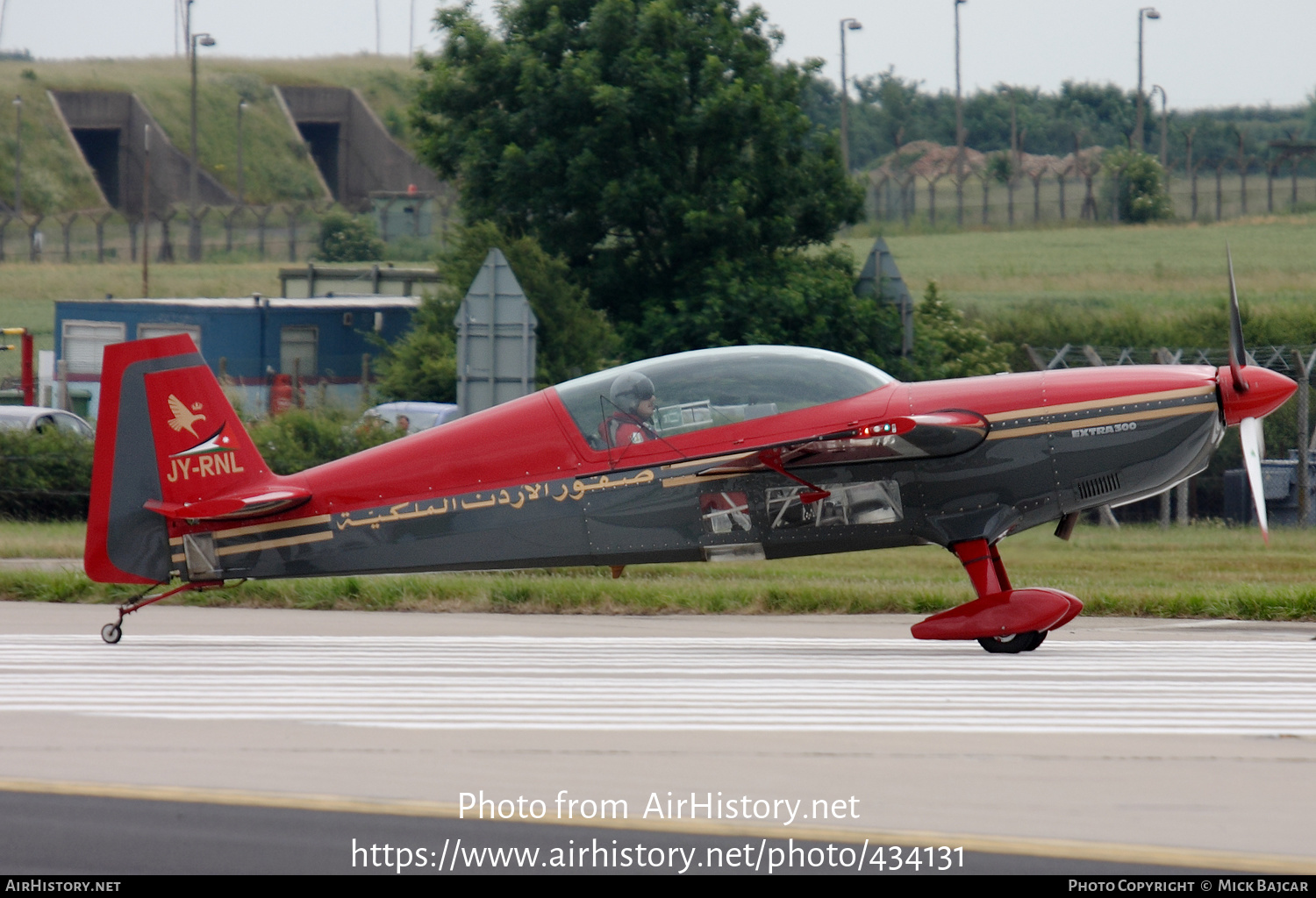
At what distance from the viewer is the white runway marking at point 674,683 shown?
20.7 feet

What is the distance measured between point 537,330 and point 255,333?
7.03 m

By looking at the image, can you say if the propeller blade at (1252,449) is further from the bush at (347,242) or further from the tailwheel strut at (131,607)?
the bush at (347,242)

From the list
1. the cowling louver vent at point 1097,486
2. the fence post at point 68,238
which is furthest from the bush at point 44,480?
the fence post at point 68,238

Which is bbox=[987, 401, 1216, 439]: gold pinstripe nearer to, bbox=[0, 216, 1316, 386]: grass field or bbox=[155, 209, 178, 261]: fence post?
bbox=[0, 216, 1316, 386]: grass field

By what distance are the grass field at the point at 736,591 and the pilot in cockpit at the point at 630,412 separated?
2.82 metres

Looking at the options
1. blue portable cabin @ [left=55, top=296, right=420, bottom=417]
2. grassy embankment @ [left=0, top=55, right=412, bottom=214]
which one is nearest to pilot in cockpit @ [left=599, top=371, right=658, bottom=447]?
blue portable cabin @ [left=55, top=296, right=420, bottom=417]

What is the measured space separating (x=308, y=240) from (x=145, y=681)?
69.3 meters

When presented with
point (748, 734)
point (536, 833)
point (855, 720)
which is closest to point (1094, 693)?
point (855, 720)

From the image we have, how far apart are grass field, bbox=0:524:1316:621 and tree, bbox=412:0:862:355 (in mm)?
14442

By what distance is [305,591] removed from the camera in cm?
1209

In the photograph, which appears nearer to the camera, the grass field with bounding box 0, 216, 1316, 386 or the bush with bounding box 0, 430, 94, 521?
the bush with bounding box 0, 430, 94, 521

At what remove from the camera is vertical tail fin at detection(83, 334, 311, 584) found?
9.44 meters

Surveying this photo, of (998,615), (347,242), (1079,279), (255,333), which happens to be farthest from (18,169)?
(998,615)

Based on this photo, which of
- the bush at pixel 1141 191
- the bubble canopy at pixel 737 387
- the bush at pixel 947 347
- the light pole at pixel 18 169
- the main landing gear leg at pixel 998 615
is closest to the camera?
the main landing gear leg at pixel 998 615
